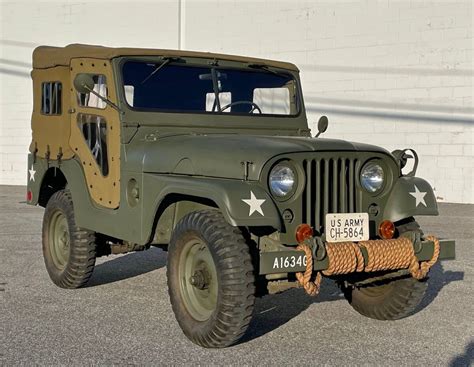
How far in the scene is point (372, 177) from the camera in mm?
4906

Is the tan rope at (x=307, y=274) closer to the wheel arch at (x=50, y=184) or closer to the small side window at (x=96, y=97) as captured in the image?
the small side window at (x=96, y=97)

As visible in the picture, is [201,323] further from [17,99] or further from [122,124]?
[17,99]

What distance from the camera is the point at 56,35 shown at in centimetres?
1925

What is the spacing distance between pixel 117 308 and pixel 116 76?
1.82 m

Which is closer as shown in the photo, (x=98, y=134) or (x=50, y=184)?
(x=98, y=134)

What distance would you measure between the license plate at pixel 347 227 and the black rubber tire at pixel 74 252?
98.0 inches

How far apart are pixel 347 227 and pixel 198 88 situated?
72.1 inches

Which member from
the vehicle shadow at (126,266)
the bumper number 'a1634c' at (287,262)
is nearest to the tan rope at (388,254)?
the bumper number 'a1634c' at (287,262)

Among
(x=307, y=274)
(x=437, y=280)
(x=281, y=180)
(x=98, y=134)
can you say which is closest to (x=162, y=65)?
(x=98, y=134)

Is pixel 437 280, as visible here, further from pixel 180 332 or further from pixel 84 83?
pixel 84 83

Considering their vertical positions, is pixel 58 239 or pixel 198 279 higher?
pixel 198 279

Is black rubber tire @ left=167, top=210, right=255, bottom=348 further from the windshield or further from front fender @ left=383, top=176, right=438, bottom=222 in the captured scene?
the windshield

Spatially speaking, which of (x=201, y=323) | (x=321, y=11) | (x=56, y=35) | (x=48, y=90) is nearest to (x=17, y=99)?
(x=56, y=35)

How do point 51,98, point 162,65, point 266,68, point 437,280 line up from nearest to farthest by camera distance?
point 162,65 < point 266,68 < point 51,98 < point 437,280
